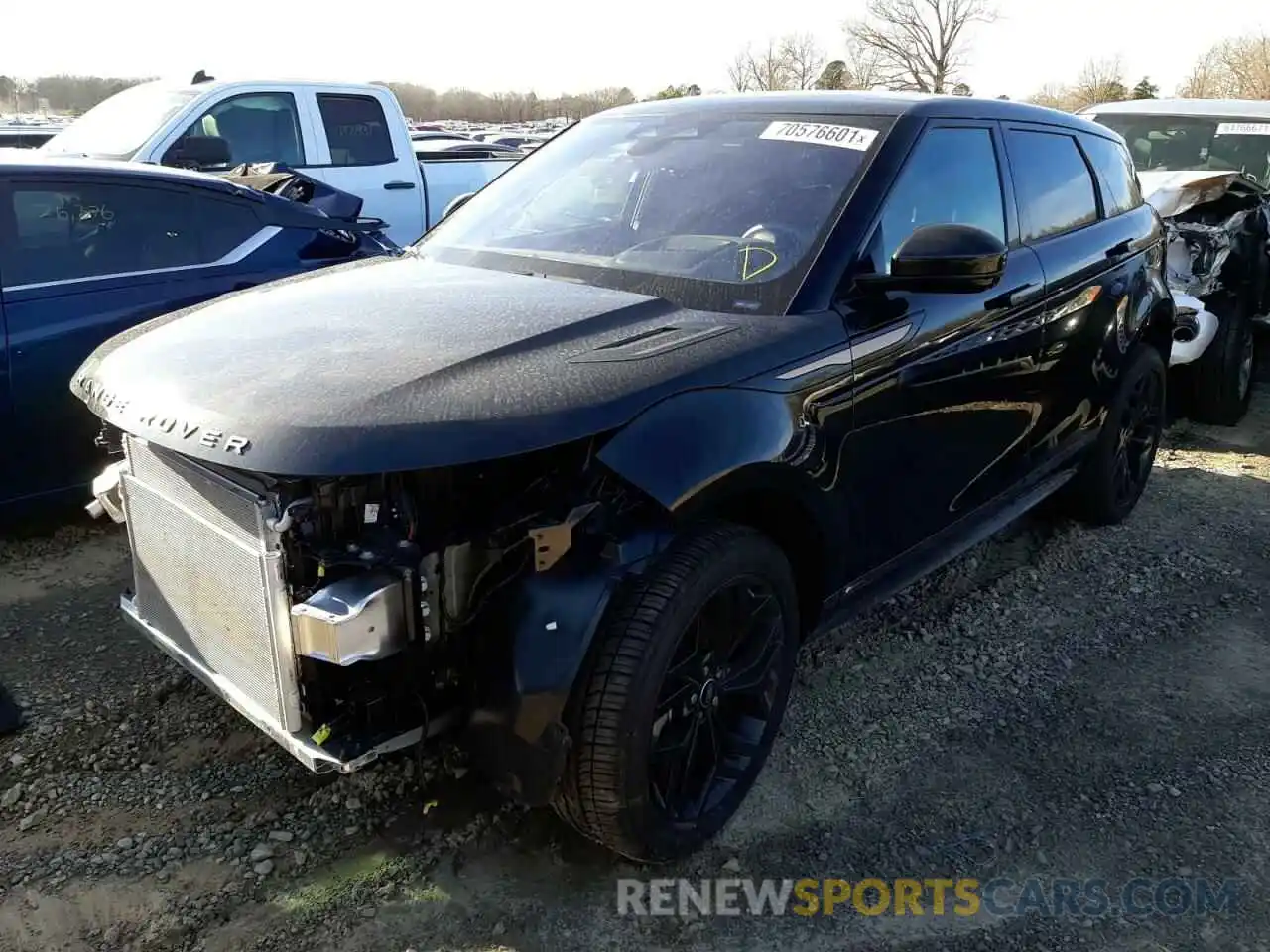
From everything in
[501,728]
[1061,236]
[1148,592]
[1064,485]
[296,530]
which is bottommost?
[1148,592]

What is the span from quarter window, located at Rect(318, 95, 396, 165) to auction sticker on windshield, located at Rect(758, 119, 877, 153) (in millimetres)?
5313

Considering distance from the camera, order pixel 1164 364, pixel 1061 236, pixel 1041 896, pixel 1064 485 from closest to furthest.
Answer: pixel 1041 896, pixel 1061 236, pixel 1064 485, pixel 1164 364

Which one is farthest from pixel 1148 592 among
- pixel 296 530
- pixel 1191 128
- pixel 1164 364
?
pixel 1191 128

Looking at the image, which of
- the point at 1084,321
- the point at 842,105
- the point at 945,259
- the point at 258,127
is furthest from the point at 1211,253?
the point at 258,127

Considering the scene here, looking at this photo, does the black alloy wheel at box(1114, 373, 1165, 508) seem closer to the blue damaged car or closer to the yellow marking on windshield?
the yellow marking on windshield

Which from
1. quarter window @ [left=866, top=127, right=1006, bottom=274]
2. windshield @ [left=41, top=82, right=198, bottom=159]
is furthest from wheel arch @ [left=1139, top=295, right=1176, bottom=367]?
windshield @ [left=41, top=82, right=198, bottom=159]

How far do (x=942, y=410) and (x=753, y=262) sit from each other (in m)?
0.77

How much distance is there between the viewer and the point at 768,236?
9.75ft

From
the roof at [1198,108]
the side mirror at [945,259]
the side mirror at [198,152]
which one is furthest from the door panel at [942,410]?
the roof at [1198,108]

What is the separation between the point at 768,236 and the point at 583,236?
2.05 ft

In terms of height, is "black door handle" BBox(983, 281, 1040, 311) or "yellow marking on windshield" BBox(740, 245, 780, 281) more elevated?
"yellow marking on windshield" BBox(740, 245, 780, 281)

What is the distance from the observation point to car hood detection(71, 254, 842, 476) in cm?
202

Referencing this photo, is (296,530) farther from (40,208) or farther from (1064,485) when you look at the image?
(1064,485)

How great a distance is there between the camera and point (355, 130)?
7887mm
